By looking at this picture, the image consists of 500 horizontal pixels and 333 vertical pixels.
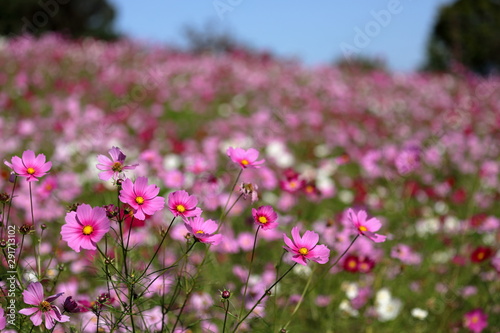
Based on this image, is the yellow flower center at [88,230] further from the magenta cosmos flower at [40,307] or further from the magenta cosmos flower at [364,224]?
the magenta cosmos flower at [364,224]

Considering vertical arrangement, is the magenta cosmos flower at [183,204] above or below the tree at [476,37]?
above

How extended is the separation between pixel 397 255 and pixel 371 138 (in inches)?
166

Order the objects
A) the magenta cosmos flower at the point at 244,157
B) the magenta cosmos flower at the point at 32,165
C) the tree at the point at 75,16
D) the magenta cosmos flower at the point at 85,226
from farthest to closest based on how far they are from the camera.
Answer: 1. the tree at the point at 75,16
2. the magenta cosmos flower at the point at 244,157
3. the magenta cosmos flower at the point at 32,165
4. the magenta cosmos flower at the point at 85,226

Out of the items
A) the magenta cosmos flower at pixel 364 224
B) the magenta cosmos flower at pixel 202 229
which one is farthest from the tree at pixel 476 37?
the magenta cosmos flower at pixel 202 229

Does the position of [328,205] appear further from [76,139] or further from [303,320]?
[76,139]

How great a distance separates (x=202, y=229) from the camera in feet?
3.81

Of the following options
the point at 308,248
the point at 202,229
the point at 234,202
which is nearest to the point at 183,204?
the point at 202,229

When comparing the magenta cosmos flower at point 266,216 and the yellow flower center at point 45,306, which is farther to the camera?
the magenta cosmos flower at point 266,216

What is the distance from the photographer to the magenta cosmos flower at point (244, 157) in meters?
1.35

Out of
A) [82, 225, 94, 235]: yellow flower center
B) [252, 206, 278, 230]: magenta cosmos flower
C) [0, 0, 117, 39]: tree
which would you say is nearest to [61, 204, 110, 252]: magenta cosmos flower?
[82, 225, 94, 235]: yellow flower center

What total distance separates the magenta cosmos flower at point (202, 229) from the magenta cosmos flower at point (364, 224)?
36 centimetres

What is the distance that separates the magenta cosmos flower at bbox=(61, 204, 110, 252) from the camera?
103 centimetres

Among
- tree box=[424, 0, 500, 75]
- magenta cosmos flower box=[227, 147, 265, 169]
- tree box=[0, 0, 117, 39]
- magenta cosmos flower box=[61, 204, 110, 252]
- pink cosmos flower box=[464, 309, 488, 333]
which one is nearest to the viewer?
magenta cosmos flower box=[61, 204, 110, 252]

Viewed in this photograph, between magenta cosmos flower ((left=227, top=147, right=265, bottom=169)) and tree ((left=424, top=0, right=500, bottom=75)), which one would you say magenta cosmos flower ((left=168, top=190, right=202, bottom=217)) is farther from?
tree ((left=424, top=0, right=500, bottom=75))
